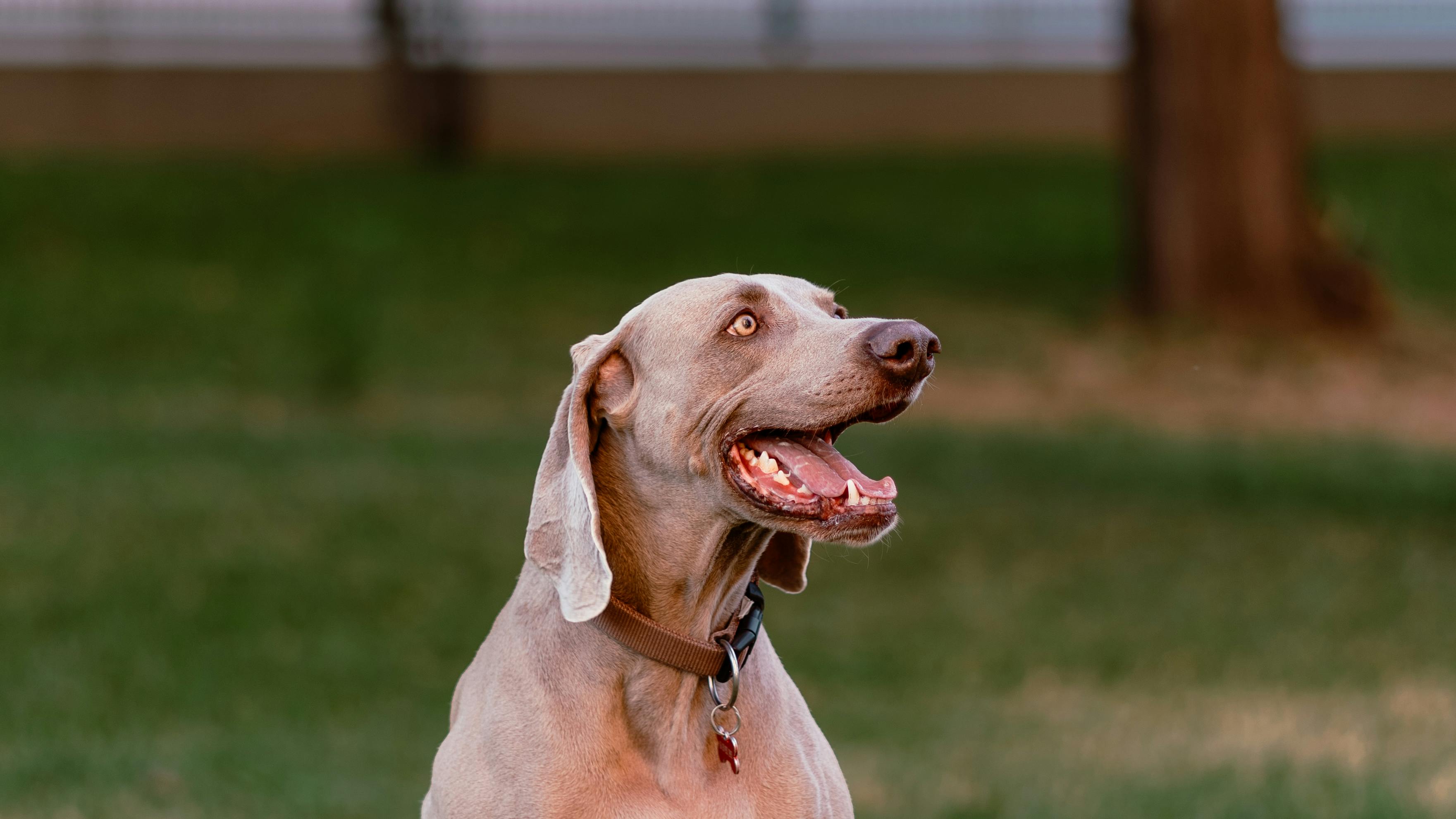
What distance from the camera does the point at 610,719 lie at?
3734 millimetres

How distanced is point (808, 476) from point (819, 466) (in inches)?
1.3

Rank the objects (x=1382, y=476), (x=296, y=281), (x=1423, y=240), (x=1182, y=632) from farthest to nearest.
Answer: (x=1423, y=240) < (x=296, y=281) < (x=1382, y=476) < (x=1182, y=632)

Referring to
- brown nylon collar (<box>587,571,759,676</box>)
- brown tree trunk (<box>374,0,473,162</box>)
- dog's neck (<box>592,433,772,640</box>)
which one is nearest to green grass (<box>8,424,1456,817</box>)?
dog's neck (<box>592,433,772,640</box>)

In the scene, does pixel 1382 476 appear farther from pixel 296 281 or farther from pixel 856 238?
pixel 296 281

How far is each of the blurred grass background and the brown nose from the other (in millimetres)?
3543

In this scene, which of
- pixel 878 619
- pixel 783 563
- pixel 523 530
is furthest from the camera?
pixel 523 530

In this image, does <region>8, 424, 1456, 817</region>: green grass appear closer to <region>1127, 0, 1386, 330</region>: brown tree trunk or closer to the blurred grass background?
the blurred grass background

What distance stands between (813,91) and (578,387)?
69.5 ft

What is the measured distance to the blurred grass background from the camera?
812cm

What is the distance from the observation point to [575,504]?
12.1 ft

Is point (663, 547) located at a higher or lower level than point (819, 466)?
lower

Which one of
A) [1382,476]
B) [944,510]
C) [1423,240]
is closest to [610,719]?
[944,510]

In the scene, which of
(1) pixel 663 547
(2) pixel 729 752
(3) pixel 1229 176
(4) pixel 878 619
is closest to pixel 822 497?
(1) pixel 663 547

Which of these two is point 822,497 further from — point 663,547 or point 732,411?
point 663,547
